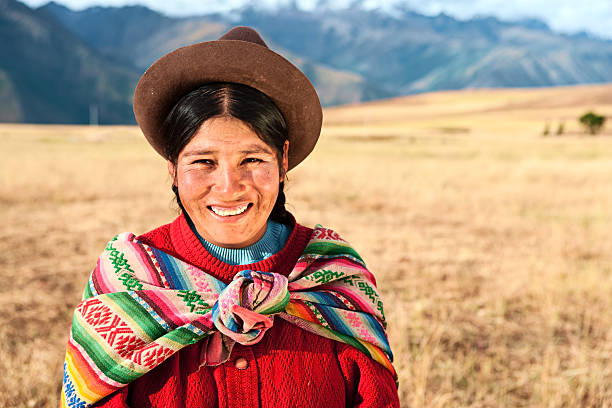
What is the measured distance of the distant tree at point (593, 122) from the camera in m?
62.0

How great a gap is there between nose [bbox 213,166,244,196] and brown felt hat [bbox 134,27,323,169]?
310 mm

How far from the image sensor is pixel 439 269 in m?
6.68

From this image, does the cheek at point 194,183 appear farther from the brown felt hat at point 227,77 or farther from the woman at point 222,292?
the brown felt hat at point 227,77

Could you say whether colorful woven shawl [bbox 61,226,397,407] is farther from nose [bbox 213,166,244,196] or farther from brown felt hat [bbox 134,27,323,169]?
brown felt hat [bbox 134,27,323,169]

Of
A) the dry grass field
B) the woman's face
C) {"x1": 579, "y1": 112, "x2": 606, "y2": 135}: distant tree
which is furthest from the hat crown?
{"x1": 579, "y1": 112, "x2": 606, "y2": 135}: distant tree

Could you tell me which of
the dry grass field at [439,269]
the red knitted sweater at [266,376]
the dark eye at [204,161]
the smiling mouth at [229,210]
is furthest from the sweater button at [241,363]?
the dry grass field at [439,269]

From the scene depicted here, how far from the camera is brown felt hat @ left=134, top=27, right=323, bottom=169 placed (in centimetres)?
177

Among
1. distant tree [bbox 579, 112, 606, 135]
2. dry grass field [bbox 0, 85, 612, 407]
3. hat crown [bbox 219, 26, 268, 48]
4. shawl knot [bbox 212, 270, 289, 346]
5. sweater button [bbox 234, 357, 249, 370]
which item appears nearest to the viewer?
shawl knot [bbox 212, 270, 289, 346]

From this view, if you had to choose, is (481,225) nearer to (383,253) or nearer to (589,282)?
(383,253)

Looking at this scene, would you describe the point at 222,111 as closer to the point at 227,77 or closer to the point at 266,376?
the point at 227,77

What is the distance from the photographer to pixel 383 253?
297 inches

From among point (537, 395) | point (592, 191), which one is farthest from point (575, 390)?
point (592, 191)

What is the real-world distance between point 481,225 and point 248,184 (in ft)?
28.0

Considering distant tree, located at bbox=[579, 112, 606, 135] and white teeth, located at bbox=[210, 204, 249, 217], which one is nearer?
white teeth, located at bbox=[210, 204, 249, 217]
